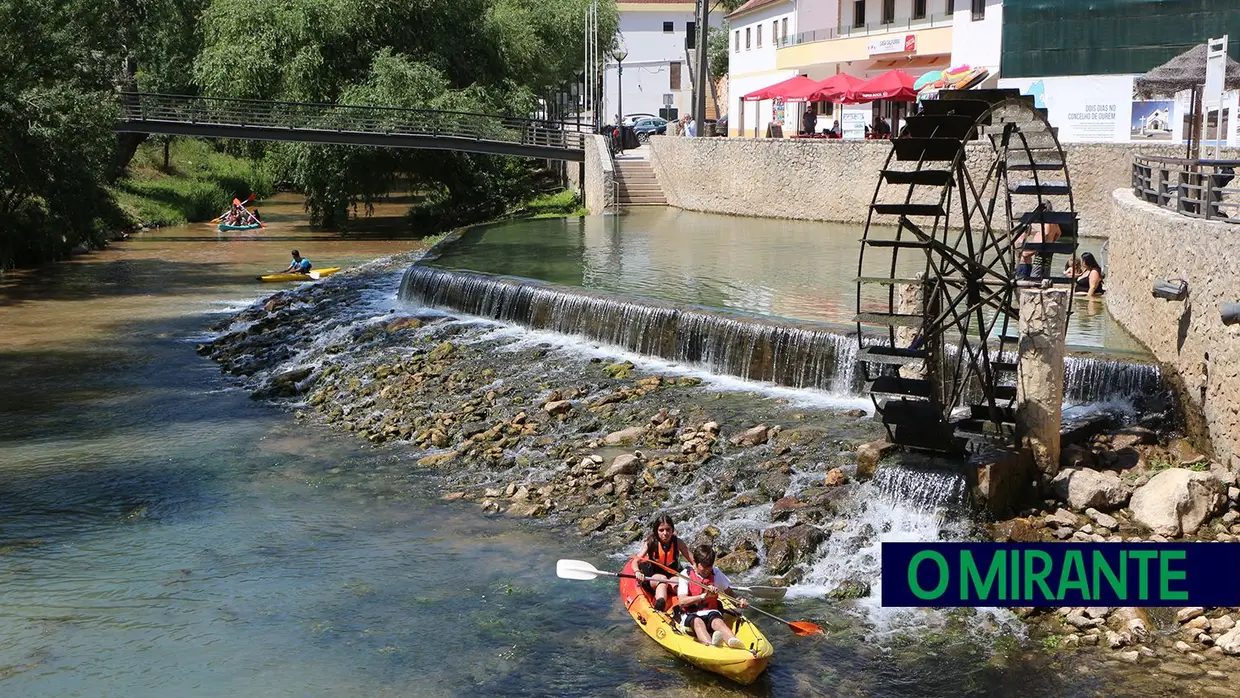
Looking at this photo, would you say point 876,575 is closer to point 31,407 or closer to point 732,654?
point 732,654

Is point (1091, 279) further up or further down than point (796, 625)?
further up

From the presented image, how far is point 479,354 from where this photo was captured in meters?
21.0

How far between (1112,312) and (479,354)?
1013 cm

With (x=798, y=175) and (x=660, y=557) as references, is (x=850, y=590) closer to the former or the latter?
(x=660, y=557)

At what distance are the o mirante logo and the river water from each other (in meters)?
4.54

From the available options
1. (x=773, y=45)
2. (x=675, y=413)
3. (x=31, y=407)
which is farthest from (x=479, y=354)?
(x=773, y=45)

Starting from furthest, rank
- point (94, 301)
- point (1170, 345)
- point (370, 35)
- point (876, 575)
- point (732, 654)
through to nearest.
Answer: point (370, 35) < point (94, 301) < point (1170, 345) < point (876, 575) < point (732, 654)

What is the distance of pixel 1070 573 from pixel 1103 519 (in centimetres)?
719

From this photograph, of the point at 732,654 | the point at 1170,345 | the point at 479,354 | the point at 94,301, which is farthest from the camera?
the point at 94,301

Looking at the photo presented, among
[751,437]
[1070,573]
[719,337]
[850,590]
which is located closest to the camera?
[1070,573]

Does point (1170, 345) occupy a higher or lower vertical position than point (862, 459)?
higher

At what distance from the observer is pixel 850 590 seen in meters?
12.1

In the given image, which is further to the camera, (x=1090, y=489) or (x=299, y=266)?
(x=299, y=266)

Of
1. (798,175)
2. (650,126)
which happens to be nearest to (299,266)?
(798,175)
